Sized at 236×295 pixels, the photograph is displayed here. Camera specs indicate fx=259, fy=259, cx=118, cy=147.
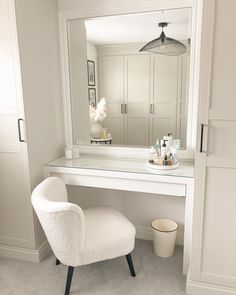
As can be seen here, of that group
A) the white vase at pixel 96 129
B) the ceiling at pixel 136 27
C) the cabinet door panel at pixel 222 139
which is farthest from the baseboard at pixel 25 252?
the ceiling at pixel 136 27

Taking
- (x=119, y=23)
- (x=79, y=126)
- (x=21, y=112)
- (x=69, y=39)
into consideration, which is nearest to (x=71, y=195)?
(x=79, y=126)

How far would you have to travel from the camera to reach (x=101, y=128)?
8.01ft

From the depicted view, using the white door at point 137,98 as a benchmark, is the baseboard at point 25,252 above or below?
below

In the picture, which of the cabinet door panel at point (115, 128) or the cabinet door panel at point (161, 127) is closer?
the cabinet door panel at point (161, 127)

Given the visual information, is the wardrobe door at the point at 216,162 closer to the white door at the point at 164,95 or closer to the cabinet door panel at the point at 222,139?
the cabinet door panel at the point at 222,139

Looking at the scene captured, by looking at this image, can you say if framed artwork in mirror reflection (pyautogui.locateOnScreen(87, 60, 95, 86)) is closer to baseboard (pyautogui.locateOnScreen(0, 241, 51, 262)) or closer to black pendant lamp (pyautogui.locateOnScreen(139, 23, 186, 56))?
black pendant lamp (pyautogui.locateOnScreen(139, 23, 186, 56))

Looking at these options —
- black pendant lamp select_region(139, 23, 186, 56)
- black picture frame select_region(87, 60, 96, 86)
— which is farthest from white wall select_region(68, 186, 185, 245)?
black pendant lamp select_region(139, 23, 186, 56)

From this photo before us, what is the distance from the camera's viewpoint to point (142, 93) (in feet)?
7.51

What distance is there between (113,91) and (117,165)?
70cm

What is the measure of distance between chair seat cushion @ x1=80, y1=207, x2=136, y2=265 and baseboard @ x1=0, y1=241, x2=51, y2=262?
55 cm

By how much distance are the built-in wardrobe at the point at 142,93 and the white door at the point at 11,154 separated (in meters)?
0.76

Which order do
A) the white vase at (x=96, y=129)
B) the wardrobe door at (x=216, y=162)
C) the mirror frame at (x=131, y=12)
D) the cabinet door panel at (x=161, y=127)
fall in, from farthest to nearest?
the white vase at (x=96, y=129) < the cabinet door panel at (x=161, y=127) < the mirror frame at (x=131, y=12) < the wardrobe door at (x=216, y=162)

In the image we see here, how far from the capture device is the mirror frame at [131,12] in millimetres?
1962

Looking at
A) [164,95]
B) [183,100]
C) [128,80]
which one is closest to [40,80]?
[128,80]
